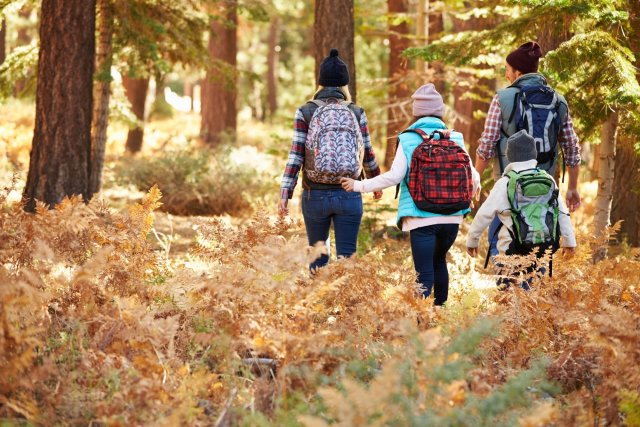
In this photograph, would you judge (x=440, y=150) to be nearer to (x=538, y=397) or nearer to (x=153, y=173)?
(x=538, y=397)

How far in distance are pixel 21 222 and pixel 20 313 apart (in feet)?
3.30

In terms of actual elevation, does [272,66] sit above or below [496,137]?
above

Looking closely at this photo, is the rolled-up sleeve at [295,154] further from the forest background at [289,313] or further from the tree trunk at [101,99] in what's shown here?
the tree trunk at [101,99]

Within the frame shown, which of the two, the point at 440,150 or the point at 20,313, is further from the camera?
the point at 440,150

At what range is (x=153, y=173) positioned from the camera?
15250mm

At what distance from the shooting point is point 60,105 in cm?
963

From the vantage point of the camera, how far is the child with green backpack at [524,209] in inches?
238

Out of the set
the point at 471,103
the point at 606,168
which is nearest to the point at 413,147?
the point at 606,168

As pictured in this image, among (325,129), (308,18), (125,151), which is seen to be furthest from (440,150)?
(308,18)

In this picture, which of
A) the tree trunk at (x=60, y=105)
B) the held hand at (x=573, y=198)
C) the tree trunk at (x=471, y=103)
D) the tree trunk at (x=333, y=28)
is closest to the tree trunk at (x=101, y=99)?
the tree trunk at (x=60, y=105)

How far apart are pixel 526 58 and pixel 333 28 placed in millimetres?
3677

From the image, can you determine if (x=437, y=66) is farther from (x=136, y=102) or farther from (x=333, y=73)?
(x=136, y=102)

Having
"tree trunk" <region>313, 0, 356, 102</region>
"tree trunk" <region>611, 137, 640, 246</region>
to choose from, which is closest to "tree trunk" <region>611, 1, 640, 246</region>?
"tree trunk" <region>611, 137, 640, 246</region>

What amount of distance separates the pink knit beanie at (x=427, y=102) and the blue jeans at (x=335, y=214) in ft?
2.96
